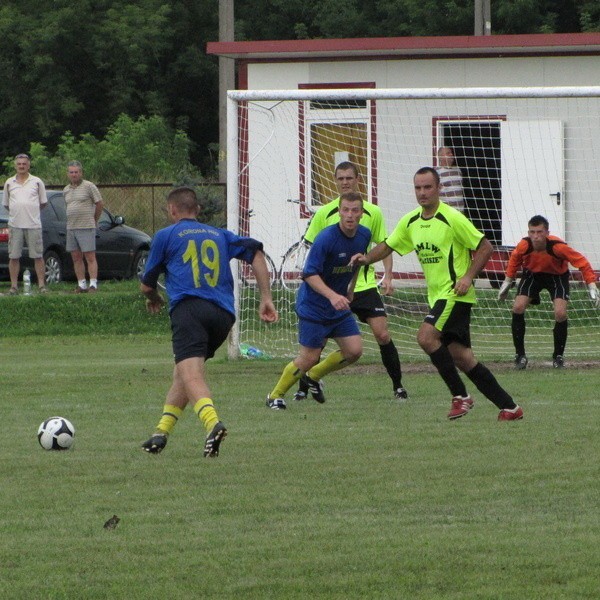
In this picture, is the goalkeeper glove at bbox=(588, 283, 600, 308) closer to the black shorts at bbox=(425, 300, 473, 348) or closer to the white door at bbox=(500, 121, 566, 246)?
the white door at bbox=(500, 121, 566, 246)

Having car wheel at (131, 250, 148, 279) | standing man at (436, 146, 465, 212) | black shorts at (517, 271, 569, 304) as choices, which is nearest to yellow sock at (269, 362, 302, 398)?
black shorts at (517, 271, 569, 304)

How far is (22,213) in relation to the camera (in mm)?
22047

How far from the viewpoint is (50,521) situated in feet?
24.3

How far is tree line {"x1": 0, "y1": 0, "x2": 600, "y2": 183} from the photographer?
47438mm

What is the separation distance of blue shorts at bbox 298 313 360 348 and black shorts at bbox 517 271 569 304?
13.0ft

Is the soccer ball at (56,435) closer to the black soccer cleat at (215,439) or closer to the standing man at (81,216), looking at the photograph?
the black soccer cleat at (215,439)

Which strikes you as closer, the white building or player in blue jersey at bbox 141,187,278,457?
player in blue jersey at bbox 141,187,278,457

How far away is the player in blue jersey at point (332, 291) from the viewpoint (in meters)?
11.4

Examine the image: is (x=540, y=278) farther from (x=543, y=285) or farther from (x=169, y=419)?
Result: (x=169, y=419)

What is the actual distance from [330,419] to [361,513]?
379cm

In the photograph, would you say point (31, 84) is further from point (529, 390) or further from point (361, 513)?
point (361, 513)

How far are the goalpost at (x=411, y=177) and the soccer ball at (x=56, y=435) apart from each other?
21.4 ft

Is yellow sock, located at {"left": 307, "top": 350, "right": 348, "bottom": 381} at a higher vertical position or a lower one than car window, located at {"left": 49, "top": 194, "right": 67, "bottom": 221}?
Result: lower

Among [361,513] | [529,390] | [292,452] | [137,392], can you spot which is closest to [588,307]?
[529,390]
